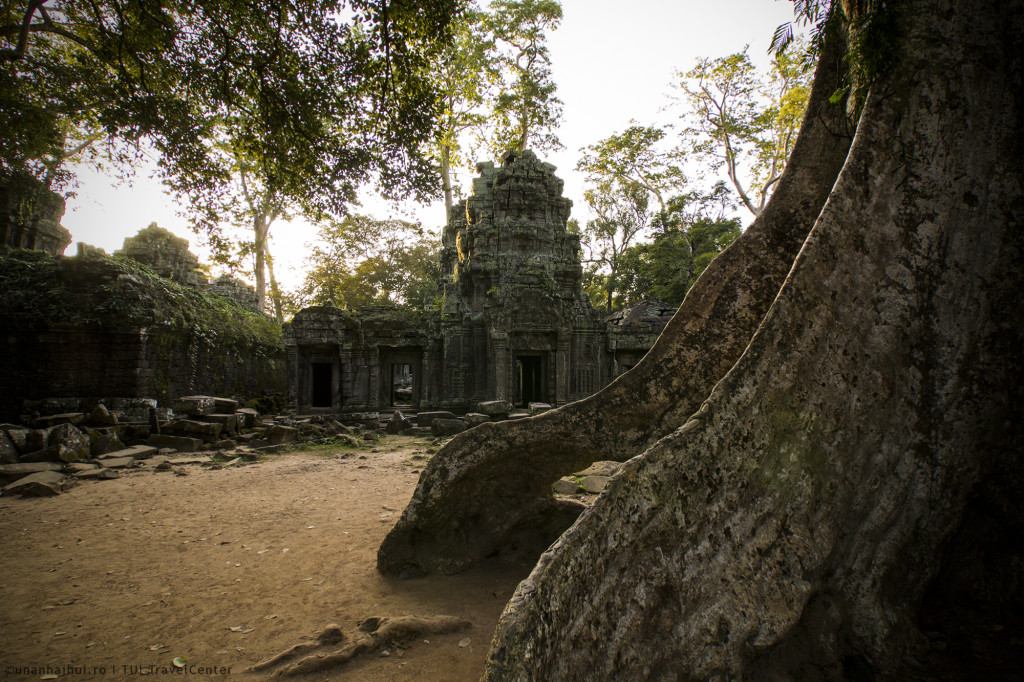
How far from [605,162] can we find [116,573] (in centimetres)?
2153

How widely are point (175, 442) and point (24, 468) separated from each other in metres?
2.46

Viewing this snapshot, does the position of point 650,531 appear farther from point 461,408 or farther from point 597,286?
point 597,286

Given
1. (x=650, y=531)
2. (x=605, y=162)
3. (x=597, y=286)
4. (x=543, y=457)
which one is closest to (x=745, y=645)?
(x=650, y=531)

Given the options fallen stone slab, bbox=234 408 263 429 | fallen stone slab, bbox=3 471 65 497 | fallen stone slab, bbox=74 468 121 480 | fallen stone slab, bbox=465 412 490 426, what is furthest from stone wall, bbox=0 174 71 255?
fallen stone slab, bbox=465 412 490 426

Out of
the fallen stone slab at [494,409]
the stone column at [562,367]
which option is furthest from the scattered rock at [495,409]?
the stone column at [562,367]

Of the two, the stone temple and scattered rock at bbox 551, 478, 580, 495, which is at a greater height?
the stone temple

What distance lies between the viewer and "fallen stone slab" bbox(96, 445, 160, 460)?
6.98 metres

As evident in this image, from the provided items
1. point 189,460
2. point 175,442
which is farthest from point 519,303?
point 189,460

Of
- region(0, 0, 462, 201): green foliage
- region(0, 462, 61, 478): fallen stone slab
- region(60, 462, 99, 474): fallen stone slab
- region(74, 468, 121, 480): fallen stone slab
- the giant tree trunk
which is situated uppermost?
region(0, 0, 462, 201): green foliage

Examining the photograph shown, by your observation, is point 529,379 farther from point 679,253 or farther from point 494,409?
point 679,253

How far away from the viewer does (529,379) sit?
1744 centimetres

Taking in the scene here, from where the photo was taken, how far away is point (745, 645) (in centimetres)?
171

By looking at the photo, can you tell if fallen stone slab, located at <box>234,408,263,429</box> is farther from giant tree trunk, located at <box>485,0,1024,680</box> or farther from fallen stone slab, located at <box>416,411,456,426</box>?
giant tree trunk, located at <box>485,0,1024,680</box>

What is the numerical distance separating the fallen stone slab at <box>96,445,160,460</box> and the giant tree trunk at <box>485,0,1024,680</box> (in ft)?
26.5
